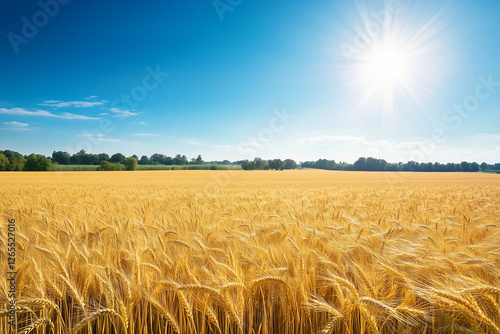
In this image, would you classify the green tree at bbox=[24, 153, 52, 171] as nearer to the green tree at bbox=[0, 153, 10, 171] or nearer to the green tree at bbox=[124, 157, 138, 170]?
the green tree at bbox=[0, 153, 10, 171]

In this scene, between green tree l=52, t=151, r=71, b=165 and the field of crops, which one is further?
green tree l=52, t=151, r=71, b=165

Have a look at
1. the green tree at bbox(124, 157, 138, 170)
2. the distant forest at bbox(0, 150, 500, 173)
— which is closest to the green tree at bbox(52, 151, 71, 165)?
the distant forest at bbox(0, 150, 500, 173)

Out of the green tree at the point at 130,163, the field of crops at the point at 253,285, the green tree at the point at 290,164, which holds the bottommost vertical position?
the field of crops at the point at 253,285

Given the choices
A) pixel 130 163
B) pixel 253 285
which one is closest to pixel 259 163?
pixel 130 163

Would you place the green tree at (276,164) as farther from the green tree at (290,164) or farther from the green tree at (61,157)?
the green tree at (61,157)

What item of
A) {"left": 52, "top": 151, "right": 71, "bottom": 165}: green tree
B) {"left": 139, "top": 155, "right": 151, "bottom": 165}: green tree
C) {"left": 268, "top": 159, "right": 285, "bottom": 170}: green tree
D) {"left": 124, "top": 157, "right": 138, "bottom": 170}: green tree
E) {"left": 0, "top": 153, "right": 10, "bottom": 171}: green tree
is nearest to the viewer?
{"left": 0, "top": 153, "right": 10, "bottom": 171}: green tree

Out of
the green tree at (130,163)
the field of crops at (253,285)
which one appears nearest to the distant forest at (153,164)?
the green tree at (130,163)

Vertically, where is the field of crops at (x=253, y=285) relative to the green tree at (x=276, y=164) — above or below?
below

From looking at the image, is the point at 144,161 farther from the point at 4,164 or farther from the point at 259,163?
the point at 259,163

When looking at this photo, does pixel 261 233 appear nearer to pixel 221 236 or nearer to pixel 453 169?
pixel 221 236

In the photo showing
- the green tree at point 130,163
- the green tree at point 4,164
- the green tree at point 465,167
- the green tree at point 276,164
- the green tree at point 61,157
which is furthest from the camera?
the green tree at point 276,164

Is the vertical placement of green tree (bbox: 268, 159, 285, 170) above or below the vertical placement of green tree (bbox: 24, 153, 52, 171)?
above

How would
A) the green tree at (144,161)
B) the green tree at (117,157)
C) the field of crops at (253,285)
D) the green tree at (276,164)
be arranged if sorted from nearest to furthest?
the field of crops at (253,285), the green tree at (117,157), the green tree at (276,164), the green tree at (144,161)

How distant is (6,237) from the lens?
2.63 meters
